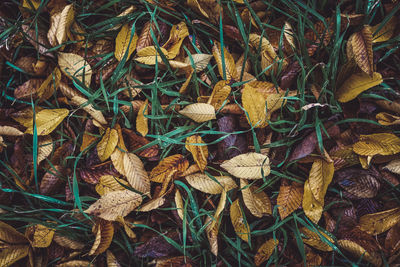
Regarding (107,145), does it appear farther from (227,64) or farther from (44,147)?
(227,64)

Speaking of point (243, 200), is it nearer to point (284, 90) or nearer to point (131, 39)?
point (284, 90)

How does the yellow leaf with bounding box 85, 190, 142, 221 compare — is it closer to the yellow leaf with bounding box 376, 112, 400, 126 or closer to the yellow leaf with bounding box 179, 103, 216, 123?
the yellow leaf with bounding box 179, 103, 216, 123

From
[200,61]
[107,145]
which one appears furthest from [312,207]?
[107,145]

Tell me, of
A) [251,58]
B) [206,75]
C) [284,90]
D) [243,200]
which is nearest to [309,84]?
[284,90]

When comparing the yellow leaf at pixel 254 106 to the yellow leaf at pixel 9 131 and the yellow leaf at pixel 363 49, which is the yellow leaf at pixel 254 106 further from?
the yellow leaf at pixel 9 131

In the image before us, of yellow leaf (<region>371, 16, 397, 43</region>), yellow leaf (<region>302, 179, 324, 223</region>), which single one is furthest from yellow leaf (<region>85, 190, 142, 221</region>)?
yellow leaf (<region>371, 16, 397, 43</region>)

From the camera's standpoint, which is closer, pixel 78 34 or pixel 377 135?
pixel 377 135
